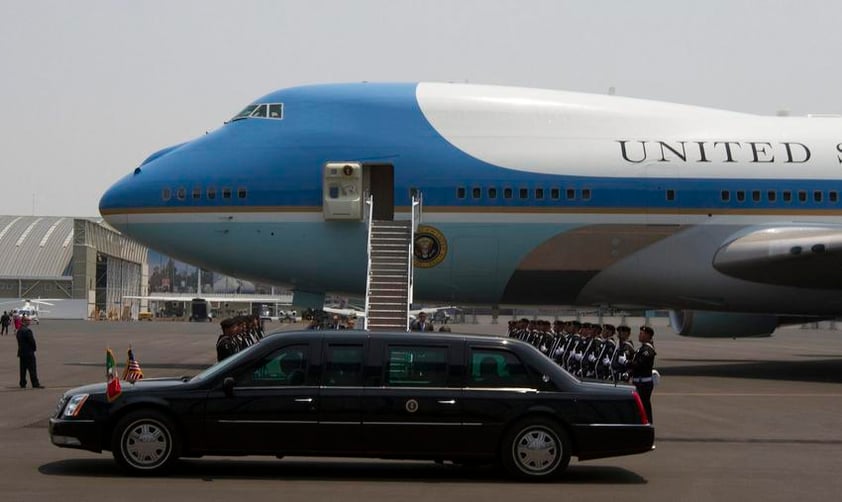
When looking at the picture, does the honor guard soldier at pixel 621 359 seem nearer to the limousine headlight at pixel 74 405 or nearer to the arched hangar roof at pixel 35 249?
the limousine headlight at pixel 74 405

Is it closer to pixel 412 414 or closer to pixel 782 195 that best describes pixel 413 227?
pixel 782 195

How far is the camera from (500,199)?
2670 cm

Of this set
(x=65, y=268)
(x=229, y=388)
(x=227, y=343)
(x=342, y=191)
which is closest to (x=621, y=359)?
(x=227, y=343)

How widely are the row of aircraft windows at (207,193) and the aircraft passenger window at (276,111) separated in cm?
198

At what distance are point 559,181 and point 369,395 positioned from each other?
15.7 metres

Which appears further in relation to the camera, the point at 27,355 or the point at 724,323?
the point at 724,323

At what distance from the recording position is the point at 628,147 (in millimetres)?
27344

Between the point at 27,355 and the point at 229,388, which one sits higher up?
the point at 229,388

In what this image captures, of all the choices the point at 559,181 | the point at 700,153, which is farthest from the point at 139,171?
the point at 700,153

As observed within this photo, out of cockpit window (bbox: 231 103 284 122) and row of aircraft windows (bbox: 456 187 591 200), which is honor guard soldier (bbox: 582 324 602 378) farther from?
cockpit window (bbox: 231 103 284 122)

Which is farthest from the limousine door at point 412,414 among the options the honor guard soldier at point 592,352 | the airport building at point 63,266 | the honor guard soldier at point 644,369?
the airport building at point 63,266

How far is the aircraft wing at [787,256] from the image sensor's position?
1029 inches

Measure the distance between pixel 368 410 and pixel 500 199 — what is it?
600 inches

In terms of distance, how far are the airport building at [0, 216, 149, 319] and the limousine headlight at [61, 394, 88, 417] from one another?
319 feet
